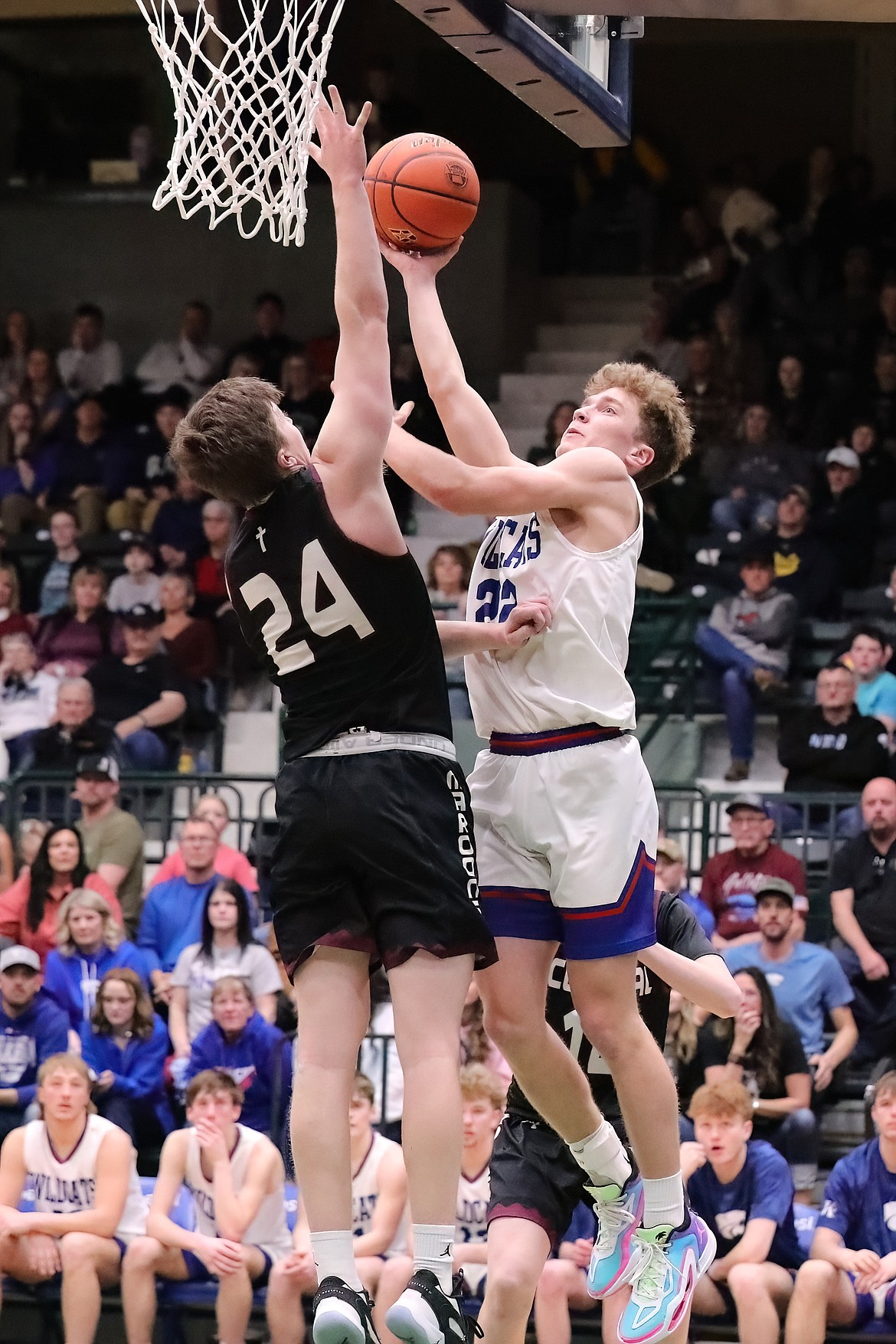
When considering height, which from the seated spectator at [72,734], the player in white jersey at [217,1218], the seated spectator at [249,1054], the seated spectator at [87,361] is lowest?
the player in white jersey at [217,1218]

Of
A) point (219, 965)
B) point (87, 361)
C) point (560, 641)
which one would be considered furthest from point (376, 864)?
point (87, 361)

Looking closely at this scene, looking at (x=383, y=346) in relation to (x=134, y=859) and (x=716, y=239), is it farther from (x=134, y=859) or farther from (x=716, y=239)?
(x=716, y=239)

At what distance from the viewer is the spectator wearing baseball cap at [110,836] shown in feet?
35.5

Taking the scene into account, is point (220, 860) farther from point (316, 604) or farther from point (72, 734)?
point (316, 604)

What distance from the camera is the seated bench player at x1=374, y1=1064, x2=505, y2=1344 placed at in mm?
8398

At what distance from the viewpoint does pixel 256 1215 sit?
8.65 meters

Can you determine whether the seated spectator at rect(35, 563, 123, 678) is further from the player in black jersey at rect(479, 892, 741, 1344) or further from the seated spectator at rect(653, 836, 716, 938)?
the player in black jersey at rect(479, 892, 741, 1344)

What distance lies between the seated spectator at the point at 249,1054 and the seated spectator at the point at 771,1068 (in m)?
2.00

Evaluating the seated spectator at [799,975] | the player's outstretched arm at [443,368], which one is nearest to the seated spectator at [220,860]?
the seated spectator at [799,975]

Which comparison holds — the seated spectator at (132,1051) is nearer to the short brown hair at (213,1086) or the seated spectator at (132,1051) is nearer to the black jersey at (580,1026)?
the short brown hair at (213,1086)

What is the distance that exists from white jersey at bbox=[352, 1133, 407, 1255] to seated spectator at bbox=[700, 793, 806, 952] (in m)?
2.27

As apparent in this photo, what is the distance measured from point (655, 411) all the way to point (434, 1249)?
2.17 metres

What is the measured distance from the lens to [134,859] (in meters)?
10.9

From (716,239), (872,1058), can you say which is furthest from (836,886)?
(716,239)
